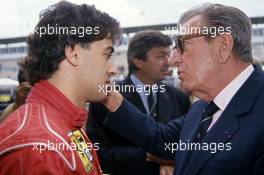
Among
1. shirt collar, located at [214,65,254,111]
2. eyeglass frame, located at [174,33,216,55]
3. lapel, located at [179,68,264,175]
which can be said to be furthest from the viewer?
eyeglass frame, located at [174,33,216,55]

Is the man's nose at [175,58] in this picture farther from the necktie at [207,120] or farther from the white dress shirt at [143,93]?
the white dress shirt at [143,93]

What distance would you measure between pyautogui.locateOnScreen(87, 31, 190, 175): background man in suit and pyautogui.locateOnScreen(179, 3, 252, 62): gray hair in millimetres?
1064

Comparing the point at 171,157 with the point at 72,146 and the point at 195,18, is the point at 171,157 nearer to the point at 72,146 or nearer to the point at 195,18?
the point at 195,18

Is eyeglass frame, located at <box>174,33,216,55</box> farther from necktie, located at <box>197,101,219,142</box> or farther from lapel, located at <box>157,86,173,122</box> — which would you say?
lapel, located at <box>157,86,173,122</box>

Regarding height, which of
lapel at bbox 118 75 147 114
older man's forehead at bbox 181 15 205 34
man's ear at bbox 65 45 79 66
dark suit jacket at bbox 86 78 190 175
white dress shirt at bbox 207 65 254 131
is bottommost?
dark suit jacket at bbox 86 78 190 175

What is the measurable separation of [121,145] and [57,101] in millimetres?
1450

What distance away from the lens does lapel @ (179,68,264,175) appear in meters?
1.81

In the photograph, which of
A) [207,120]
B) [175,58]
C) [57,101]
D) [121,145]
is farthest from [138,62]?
[57,101]

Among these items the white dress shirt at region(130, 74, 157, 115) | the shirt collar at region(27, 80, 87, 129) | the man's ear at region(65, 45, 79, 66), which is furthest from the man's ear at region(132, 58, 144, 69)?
the shirt collar at region(27, 80, 87, 129)

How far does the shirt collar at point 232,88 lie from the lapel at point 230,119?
0.03m

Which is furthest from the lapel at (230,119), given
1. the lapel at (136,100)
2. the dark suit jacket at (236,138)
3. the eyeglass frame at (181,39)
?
the lapel at (136,100)

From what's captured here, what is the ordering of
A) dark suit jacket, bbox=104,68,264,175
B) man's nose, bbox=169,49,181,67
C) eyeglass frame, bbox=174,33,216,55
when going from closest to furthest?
1. dark suit jacket, bbox=104,68,264,175
2. eyeglass frame, bbox=174,33,216,55
3. man's nose, bbox=169,49,181,67

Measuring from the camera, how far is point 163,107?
312 cm

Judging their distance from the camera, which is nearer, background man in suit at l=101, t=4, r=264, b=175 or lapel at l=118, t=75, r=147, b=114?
background man in suit at l=101, t=4, r=264, b=175
